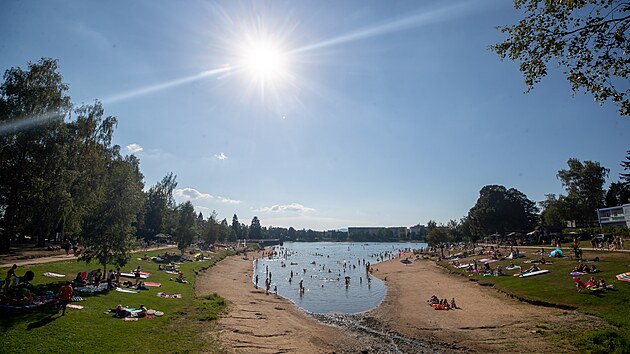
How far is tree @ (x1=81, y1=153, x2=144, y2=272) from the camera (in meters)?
26.5

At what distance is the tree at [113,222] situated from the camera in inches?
1045

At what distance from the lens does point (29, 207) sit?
30938mm

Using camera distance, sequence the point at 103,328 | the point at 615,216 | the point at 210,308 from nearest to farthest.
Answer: the point at 103,328
the point at 210,308
the point at 615,216

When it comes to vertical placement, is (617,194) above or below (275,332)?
above

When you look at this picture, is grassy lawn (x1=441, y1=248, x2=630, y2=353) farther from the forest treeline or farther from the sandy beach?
the forest treeline

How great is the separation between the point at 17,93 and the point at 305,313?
34575mm

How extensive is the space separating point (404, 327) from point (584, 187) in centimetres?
7485

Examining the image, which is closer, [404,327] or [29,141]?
[404,327]

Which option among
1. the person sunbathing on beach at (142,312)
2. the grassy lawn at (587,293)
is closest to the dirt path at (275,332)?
the person sunbathing on beach at (142,312)

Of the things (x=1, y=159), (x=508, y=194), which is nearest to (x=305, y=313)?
(x=1, y=159)

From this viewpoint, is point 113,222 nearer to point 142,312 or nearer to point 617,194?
point 142,312

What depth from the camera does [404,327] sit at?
25719 millimetres

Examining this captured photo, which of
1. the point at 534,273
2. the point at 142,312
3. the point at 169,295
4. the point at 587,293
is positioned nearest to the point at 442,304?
the point at 587,293

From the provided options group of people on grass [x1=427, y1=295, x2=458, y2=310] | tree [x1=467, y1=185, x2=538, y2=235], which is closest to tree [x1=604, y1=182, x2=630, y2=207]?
tree [x1=467, y1=185, x2=538, y2=235]
